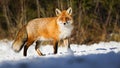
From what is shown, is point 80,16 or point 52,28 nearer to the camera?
point 52,28

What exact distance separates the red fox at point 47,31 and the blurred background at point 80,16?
3.06m

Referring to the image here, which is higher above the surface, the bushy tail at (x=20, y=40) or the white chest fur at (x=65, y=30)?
the white chest fur at (x=65, y=30)

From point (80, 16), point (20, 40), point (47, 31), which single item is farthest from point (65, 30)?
point (80, 16)

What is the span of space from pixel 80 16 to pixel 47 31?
13.9 feet

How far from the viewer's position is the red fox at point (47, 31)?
1036 cm

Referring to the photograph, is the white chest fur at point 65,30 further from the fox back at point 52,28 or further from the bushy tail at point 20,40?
the bushy tail at point 20,40

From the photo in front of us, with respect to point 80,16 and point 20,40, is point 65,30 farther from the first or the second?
point 80,16

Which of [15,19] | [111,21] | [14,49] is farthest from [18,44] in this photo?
[111,21]

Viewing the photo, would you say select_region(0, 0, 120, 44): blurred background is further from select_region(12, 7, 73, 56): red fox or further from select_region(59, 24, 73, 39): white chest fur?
select_region(59, 24, 73, 39): white chest fur

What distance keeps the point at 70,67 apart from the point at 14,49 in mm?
5470

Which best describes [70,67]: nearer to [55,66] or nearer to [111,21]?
[55,66]

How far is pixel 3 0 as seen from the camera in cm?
1565

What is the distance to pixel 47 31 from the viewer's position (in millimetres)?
10641

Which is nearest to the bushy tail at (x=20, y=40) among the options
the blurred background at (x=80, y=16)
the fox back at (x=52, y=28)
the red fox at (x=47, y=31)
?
the red fox at (x=47, y=31)
